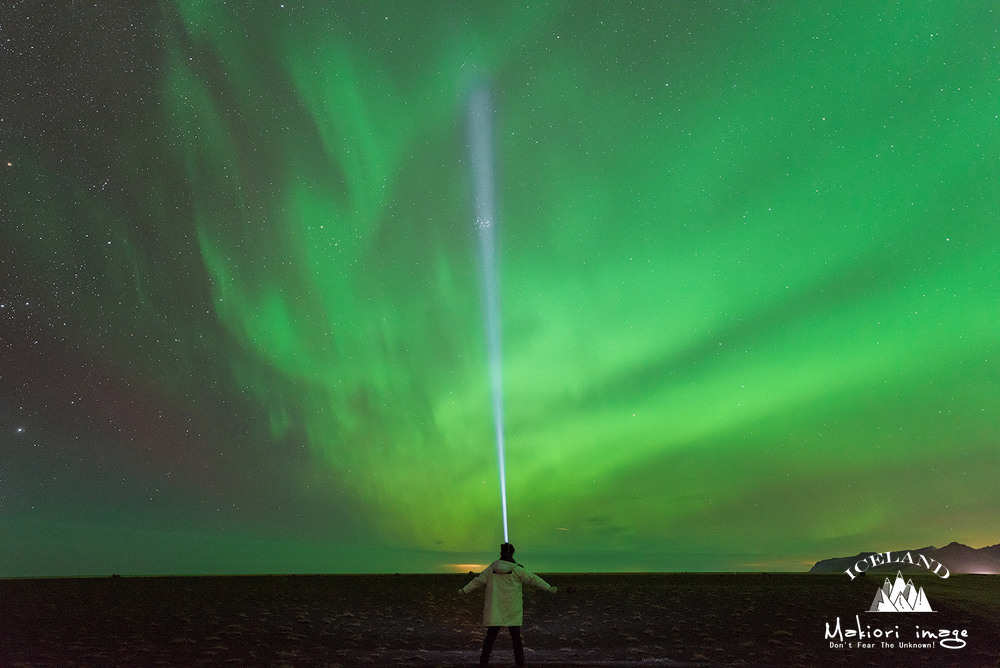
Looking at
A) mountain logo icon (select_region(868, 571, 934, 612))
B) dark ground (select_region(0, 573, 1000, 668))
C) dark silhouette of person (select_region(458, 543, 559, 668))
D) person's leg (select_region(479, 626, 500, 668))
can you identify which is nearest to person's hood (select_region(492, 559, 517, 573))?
dark silhouette of person (select_region(458, 543, 559, 668))

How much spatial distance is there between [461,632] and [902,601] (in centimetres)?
2074

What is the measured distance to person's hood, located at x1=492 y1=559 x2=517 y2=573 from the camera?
15641mm

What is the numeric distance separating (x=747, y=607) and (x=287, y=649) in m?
22.1

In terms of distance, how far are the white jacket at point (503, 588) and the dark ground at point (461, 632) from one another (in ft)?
7.89

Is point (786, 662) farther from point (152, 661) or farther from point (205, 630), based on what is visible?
point (205, 630)

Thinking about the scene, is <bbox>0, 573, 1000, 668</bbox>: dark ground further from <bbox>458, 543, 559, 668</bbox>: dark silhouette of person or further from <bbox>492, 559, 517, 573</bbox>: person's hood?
<bbox>492, 559, 517, 573</bbox>: person's hood

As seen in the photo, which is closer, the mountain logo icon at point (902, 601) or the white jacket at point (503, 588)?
the white jacket at point (503, 588)

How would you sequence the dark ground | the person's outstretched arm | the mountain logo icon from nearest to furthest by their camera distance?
the person's outstretched arm < the dark ground < the mountain logo icon

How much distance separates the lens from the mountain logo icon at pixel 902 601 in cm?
3117

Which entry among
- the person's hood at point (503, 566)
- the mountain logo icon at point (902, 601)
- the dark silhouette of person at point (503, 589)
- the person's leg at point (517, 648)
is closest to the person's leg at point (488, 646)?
the dark silhouette of person at point (503, 589)

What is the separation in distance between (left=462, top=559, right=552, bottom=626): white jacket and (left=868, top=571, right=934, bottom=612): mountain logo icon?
18643 mm

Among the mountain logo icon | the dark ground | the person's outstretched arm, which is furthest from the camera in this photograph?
the mountain logo icon

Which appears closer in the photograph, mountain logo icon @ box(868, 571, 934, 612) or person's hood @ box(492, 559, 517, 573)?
person's hood @ box(492, 559, 517, 573)

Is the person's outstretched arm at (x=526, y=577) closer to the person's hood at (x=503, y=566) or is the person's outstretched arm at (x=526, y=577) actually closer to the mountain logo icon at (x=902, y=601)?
the person's hood at (x=503, y=566)
